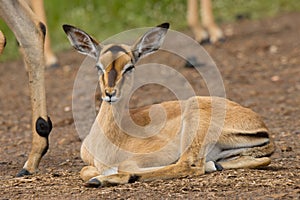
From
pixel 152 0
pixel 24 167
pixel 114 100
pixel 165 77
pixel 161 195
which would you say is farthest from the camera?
pixel 152 0

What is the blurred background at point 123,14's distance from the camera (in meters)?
16.8

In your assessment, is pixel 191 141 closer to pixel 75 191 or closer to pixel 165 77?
pixel 75 191

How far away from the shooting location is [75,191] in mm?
5625

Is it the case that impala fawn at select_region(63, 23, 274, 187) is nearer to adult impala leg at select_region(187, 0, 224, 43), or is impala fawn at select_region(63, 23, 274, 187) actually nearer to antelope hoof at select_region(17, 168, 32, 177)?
antelope hoof at select_region(17, 168, 32, 177)

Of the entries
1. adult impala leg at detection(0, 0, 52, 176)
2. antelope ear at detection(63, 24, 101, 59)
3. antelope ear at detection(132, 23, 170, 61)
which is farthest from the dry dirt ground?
antelope ear at detection(132, 23, 170, 61)

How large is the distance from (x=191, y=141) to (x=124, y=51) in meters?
0.81

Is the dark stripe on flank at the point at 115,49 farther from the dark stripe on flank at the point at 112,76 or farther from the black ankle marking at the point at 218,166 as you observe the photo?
the black ankle marking at the point at 218,166

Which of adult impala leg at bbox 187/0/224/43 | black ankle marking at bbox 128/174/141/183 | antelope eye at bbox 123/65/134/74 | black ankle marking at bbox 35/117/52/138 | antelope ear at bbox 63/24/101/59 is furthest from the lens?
adult impala leg at bbox 187/0/224/43

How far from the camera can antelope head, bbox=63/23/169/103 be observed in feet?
19.0

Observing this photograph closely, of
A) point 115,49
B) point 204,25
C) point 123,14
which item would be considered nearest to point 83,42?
point 115,49

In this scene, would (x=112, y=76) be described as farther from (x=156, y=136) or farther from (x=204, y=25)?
(x=204, y=25)

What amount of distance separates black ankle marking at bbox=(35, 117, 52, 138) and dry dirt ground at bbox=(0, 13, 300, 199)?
30cm

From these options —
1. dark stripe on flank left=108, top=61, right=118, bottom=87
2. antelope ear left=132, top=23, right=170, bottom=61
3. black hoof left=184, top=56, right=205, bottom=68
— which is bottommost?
dark stripe on flank left=108, top=61, right=118, bottom=87

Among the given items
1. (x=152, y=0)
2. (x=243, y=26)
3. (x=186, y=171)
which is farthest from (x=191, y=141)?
(x=152, y=0)
